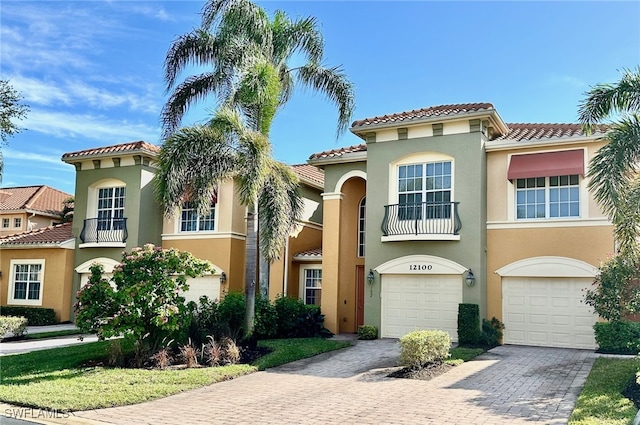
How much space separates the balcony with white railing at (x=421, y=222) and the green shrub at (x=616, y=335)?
480 cm

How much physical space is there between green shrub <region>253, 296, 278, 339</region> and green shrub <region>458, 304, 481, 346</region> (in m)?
5.73

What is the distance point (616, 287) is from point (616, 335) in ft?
7.33

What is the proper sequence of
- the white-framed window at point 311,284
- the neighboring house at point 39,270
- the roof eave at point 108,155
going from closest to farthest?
the white-framed window at point 311,284, the roof eave at point 108,155, the neighboring house at point 39,270

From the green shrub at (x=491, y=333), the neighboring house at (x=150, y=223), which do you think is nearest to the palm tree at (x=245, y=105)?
the neighboring house at (x=150, y=223)

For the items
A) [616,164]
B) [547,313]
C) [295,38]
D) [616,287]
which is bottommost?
[547,313]

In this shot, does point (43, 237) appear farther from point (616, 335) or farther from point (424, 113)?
point (616, 335)

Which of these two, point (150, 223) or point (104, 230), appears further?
point (104, 230)

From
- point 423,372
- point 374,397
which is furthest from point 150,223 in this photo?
point 374,397

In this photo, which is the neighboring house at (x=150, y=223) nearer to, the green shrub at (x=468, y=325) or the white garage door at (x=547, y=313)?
the green shrub at (x=468, y=325)

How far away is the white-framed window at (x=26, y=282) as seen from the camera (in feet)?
83.4

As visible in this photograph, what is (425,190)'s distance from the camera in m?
18.7

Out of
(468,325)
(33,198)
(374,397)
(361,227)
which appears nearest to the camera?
(374,397)

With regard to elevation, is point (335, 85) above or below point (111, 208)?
above

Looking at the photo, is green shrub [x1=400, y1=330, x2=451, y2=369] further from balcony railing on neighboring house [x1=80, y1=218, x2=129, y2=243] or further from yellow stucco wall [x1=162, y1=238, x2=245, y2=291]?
balcony railing on neighboring house [x1=80, y1=218, x2=129, y2=243]
